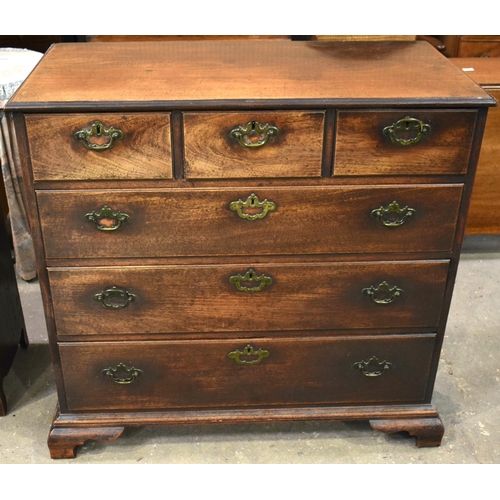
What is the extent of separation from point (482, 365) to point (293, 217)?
3.73 feet

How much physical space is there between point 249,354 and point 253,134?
68 cm

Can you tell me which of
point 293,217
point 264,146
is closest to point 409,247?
point 293,217

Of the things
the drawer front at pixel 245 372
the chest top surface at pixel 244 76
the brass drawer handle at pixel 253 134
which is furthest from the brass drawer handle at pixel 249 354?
the chest top surface at pixel 244 76

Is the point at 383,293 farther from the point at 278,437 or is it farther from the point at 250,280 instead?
the point at 278,437

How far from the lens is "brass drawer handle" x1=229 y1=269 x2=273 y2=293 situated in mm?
1823

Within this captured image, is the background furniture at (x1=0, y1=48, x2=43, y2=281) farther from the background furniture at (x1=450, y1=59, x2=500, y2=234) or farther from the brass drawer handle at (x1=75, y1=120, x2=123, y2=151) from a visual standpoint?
the background furniture at (x1=450, y1=59, x2=500, y2=234)

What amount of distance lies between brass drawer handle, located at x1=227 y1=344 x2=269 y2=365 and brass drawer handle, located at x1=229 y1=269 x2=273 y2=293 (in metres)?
0.20

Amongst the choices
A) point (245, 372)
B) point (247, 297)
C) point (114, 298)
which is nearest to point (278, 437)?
point (245, 372)

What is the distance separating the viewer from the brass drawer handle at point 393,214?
5.69ft

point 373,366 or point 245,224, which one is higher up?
point 245,224

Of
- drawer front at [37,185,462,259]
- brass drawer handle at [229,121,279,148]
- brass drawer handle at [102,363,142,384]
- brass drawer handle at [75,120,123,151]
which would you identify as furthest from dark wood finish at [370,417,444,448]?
brass drawer handle at [75,120,123,151]

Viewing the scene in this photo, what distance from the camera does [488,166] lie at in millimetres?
2834

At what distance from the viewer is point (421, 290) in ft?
6.16

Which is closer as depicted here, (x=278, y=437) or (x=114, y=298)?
(x=114, y=298)
